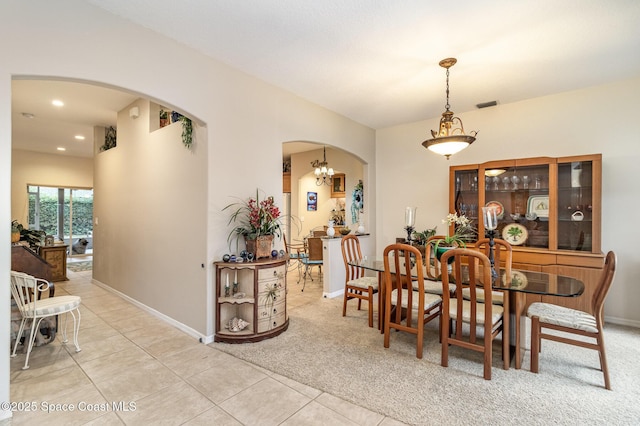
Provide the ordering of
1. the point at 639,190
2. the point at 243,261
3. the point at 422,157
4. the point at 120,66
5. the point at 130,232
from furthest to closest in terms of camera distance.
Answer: the point at 422,157, the point at 130,232, the point at 639,190, the point at 243,261, the point at 120,66

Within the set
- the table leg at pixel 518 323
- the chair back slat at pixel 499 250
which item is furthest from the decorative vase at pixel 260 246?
the table leg at pixel 518 323

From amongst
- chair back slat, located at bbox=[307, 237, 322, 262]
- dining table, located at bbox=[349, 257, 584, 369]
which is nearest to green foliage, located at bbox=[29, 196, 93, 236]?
chair back slat, located at bbox=[307, 237, 322, 262]

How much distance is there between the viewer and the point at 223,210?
325 cm

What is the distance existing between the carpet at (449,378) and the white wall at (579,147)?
1.05 m

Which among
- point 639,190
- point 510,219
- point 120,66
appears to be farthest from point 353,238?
point 639,190

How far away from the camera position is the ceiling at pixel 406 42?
7.85ft

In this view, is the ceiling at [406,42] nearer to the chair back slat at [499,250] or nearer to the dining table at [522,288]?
the chair back slat at [499,250]

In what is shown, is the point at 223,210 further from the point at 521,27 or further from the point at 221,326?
the point at 521,27

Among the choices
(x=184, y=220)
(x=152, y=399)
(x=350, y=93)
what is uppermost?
(x=350, y=93)

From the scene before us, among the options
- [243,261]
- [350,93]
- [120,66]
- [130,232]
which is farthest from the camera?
[130,232]

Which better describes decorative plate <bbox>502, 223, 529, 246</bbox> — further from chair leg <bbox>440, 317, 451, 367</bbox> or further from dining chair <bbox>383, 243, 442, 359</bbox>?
chair leg <bbox>440, 317, 451, 367</bbox>

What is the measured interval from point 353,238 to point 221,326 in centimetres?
200

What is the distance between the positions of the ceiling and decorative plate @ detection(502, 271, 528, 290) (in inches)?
87.5

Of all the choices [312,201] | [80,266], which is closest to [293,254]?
[312,201]
